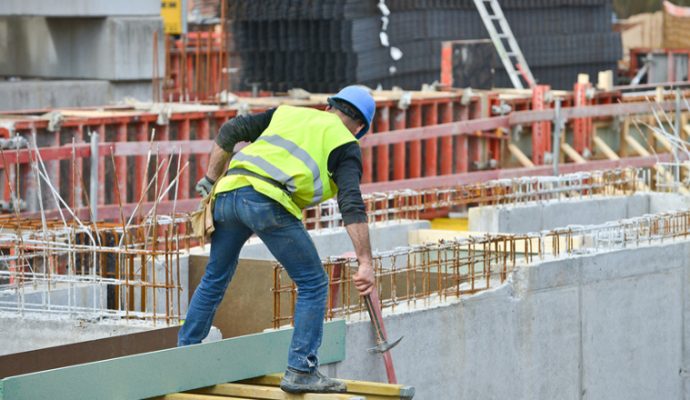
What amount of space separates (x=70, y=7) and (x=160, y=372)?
19.5 meters

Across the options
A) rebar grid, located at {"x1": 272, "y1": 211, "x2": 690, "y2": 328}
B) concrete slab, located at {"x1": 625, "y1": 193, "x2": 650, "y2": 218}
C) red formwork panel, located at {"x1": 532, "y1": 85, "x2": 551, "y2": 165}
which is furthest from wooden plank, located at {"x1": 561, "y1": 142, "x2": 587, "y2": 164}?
rebar grid, located at {"x1": 272, "y1": 211, "x2": 690, "y2": 328}

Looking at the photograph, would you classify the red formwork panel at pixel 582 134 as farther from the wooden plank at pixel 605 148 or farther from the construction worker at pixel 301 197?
the construction worker at pixel 301 197

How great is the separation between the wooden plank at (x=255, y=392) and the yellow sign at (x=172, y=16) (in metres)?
21.5

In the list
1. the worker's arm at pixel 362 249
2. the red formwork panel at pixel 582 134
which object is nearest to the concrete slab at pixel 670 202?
the red formwork panel at pixel 582 134

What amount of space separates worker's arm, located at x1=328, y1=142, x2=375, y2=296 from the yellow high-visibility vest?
6cm

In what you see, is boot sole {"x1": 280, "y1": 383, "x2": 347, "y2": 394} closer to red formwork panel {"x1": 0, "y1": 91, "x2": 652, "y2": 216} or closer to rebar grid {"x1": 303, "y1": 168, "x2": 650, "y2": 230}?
rebar grid {"x1": 303, "y1": 168, "x2": 650, "y2": 230}

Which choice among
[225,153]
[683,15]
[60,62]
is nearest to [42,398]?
[225,153]

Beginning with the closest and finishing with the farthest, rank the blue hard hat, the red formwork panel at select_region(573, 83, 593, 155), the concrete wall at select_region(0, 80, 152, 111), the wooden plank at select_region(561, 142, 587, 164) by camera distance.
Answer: the blue hard hat
the wooden plank at select_region(561, 142, 587, 164)
the red formwork panel at select_region(573, 83, 593, 155)
the concrete wall at select_region(0, 80, 152, 111)

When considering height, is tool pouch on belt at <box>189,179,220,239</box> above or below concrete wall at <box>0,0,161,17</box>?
below

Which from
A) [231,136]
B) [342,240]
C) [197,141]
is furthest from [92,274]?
[197,141]

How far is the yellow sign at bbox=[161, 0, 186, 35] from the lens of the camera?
1220 inches

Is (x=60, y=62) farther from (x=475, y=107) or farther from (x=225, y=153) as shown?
(x=225, y=153)

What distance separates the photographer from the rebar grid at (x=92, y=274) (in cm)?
1171

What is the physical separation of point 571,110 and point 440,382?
540 inches
